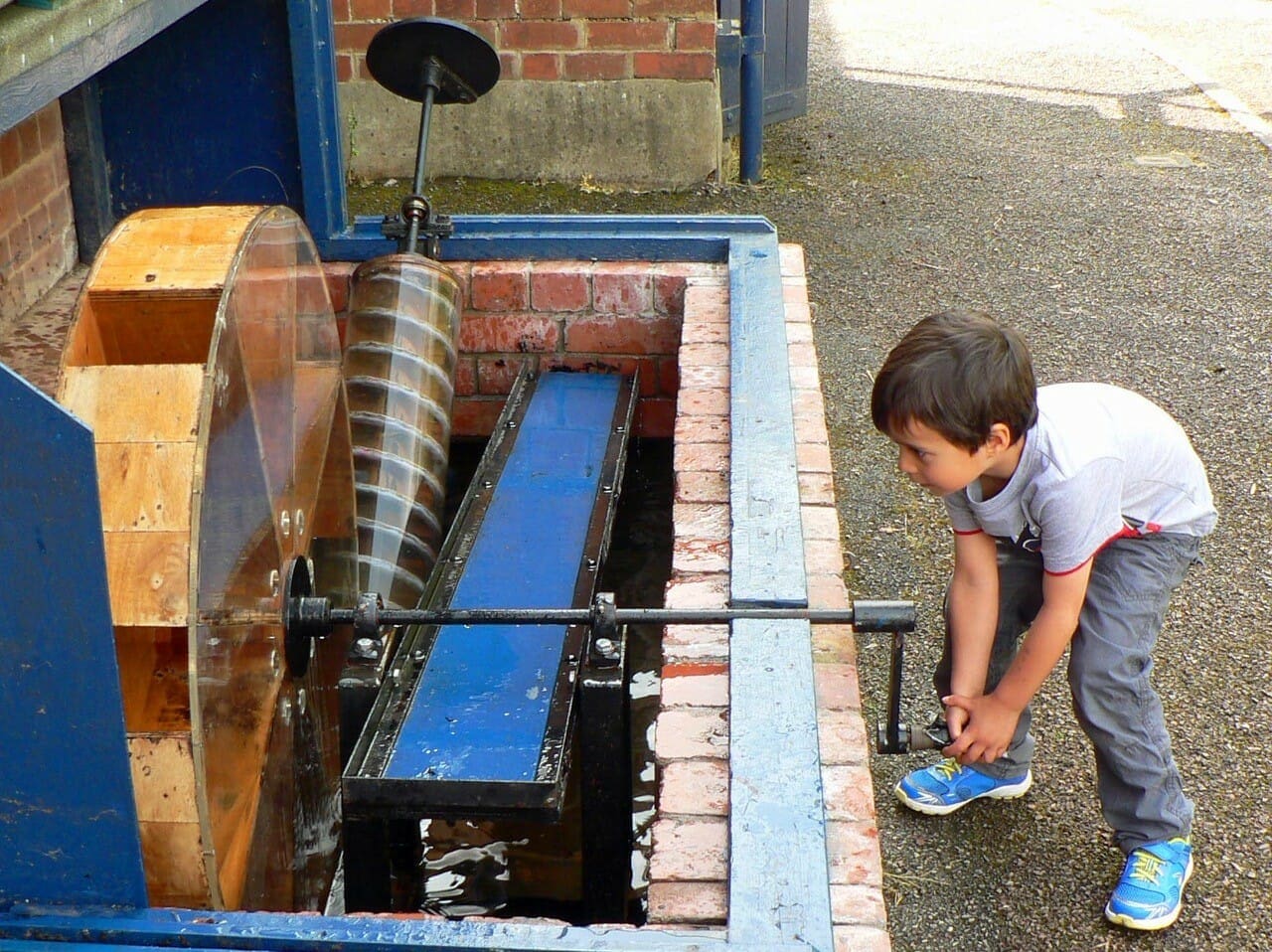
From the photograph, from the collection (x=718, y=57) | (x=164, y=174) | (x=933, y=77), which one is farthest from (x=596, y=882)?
(x=933, y=77)

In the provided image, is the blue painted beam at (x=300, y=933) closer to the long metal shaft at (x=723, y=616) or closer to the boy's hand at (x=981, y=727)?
the long metal shaft at (x=723, y=616)

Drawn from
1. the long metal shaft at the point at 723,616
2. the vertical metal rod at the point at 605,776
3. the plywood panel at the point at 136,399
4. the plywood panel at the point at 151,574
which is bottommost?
the vertical metal rod at the point at 605,776

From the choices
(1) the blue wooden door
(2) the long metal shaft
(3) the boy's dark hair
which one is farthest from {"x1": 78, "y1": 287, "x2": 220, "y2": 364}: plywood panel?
(1) the blue wooden door

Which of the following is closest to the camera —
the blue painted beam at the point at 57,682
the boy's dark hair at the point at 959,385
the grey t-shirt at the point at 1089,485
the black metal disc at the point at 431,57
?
the blue painted beam at the point at 57,682

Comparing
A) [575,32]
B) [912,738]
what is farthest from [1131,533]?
[575,32]

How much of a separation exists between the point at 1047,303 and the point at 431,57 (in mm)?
3051

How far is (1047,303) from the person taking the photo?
5.88m

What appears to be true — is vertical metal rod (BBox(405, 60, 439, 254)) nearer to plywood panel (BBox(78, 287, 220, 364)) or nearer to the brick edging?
the brick edging

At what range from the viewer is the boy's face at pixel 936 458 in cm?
227

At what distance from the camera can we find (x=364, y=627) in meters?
2.28

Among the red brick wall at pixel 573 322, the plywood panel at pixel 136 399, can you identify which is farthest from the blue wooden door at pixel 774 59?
the plywood panel at pixel 136 399

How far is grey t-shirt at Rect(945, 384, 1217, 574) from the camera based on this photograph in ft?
7.74

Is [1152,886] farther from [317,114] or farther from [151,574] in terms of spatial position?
[317,114]

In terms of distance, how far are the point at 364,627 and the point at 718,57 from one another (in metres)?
5.46
